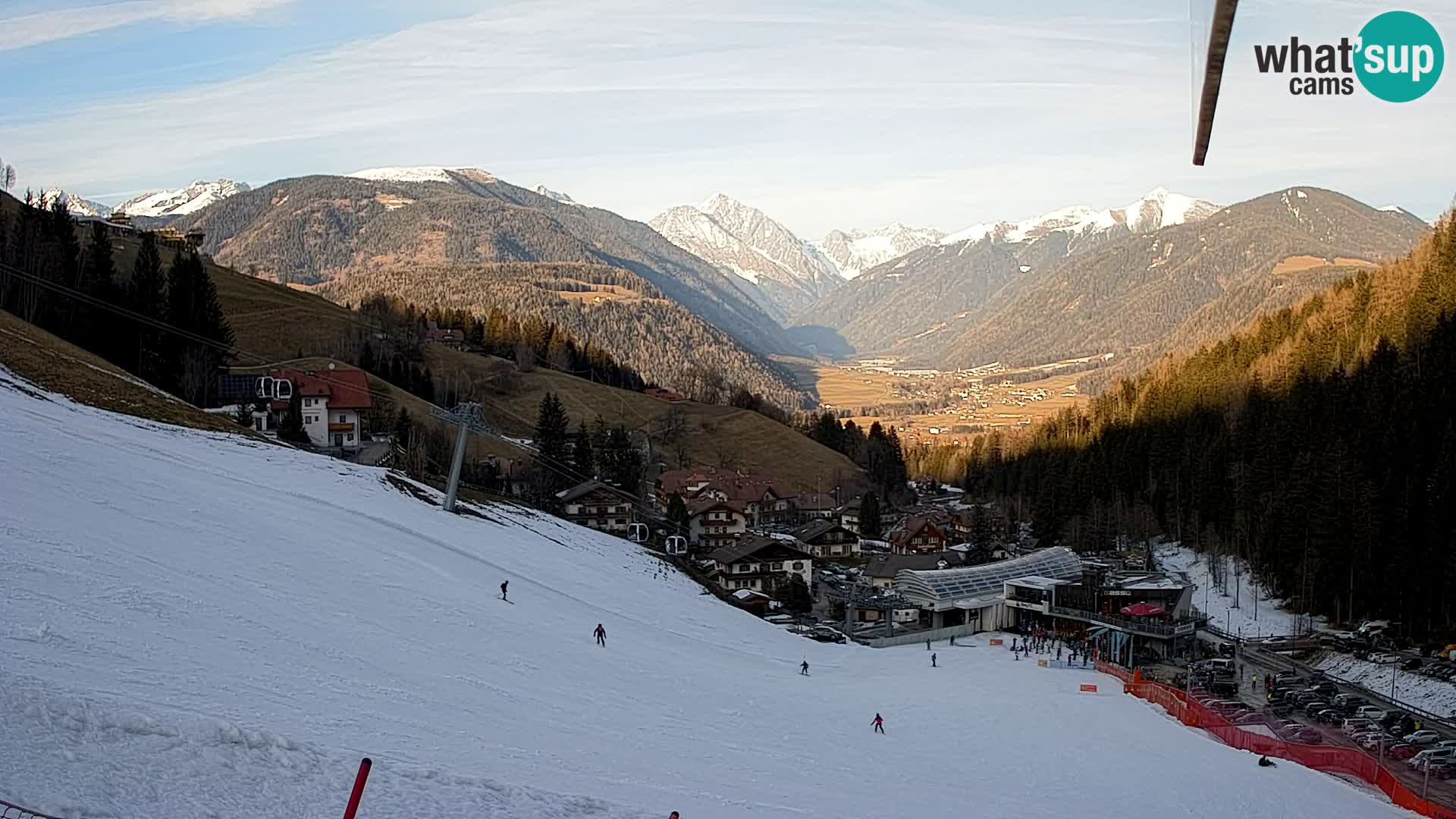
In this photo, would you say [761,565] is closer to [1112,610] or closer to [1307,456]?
[1112,610]

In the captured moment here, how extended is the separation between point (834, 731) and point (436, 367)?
4203 inches

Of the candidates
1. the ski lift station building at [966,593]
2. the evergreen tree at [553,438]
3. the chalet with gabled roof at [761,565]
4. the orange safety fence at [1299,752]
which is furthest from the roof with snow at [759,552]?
the orange safety fence at [1299,752]

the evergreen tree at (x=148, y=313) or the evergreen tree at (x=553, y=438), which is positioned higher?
the evergreen tree at (x=148, y=313)

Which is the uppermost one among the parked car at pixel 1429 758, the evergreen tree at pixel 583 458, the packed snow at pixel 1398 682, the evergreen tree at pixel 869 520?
the evergreen tree at pixel 583 458

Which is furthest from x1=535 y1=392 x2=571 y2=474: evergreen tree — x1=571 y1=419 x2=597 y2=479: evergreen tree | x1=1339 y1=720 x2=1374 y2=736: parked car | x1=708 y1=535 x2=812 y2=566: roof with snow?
x1=1339 y1=720 x2=1374 y2=736: parked car

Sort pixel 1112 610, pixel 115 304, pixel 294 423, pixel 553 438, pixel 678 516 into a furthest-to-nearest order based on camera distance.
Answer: pixel 553 438 < pixel 678 516 < pixel 115 304 < pixel 294 423 < pixel 1112 610

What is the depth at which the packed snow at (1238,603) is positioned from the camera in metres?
61.6

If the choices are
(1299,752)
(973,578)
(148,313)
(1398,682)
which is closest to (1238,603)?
(973,578)

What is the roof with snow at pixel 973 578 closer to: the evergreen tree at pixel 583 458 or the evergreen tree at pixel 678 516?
the evergreen tree at pixel 678 516

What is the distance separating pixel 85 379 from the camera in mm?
47219

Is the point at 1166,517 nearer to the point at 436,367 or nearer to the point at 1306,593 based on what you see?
the point at 1306,593

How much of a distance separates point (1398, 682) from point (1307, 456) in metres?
28.7

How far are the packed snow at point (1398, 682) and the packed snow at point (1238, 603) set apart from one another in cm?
898

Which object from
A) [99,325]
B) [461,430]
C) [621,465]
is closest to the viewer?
[461,430]
